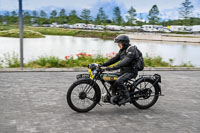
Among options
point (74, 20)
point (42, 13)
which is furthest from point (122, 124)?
point (42, 13)

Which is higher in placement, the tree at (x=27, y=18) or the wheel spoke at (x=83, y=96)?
the tree at (x=27, y=18)

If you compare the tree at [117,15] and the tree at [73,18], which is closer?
the tree at [117,15]

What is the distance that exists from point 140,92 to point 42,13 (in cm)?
14053

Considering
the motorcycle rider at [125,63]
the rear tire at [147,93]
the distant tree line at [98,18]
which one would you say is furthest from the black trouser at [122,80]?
the distant tree line at [98,18]

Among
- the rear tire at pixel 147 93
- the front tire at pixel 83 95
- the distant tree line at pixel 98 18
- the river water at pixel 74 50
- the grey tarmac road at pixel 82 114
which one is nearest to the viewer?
the grey tarmac road at pixel 82 114

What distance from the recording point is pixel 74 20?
12206 cm

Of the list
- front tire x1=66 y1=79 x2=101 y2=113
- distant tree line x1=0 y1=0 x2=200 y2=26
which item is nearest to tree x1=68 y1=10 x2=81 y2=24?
distant tree line x1=0 y1=0 x2=200 y2=26

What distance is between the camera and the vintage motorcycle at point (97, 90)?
5.54 meters

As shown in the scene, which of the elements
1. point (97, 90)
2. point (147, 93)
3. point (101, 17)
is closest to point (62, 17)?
point (101, 17)

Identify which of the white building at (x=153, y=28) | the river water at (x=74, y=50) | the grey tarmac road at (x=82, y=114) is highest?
the white building at (x=153, y=28)

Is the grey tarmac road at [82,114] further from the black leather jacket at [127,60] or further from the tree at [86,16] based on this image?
the tree at [86,16]

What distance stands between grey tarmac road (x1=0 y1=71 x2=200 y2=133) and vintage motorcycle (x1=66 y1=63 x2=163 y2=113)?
0.74ft

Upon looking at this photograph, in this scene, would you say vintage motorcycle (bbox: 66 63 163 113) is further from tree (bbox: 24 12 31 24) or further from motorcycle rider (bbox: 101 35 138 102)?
tree (bbox: 24 12 31 24)

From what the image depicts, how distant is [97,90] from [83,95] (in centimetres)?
31
